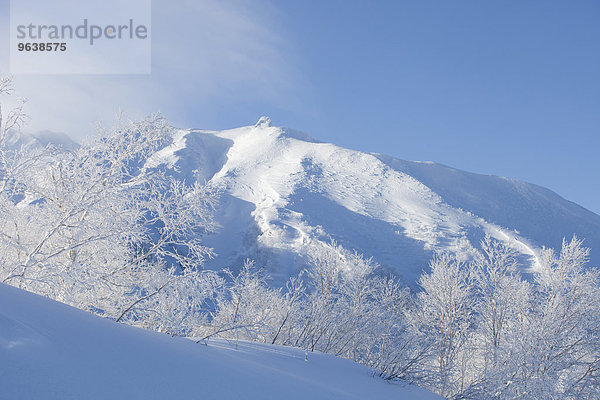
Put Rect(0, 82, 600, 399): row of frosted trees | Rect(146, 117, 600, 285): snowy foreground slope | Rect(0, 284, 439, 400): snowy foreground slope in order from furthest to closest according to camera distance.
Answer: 1. Rect(146, 117, 600, 285): snowy foreground slope
2. Rect(0, 82, 600, 399): row of frosted trees
3. Rect(0, 284, 439, 400): snowy foreground slope

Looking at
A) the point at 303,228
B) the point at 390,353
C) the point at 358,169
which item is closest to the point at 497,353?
the point at 390,353

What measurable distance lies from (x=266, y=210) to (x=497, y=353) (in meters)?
79.9

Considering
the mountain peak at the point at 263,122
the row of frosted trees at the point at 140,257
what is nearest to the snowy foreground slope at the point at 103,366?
the row of frosted trees at the point at 140,257

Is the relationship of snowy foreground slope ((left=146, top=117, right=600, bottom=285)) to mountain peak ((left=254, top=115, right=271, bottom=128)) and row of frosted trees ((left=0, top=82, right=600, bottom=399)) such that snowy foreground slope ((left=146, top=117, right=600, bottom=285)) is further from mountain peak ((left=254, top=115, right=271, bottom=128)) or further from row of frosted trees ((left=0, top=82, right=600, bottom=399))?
row of frosted trees ((left=0, top=82, right=600, bottom=399))

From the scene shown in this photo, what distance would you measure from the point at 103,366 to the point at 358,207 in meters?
95.3

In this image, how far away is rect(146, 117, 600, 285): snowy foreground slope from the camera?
265 feet

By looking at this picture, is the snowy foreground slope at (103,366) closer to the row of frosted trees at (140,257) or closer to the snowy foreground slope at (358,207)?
the row of frosted trees at (140,257)

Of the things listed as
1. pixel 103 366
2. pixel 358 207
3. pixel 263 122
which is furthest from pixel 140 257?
pixel 263 122

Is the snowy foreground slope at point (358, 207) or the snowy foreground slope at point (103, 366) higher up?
the snowy foreground slope at point (358, 207)

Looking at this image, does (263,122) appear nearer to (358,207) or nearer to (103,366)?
(358,207)

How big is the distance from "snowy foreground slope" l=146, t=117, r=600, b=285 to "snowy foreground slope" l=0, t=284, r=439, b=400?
5768 cm

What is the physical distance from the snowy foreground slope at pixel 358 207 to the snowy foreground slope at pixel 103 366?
57676 mm

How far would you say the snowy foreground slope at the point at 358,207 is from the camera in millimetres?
80625

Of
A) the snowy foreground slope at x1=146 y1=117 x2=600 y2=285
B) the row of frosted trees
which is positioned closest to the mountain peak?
the snowy foreground slope at x1=146 y1=117 x2=600 y2=285
